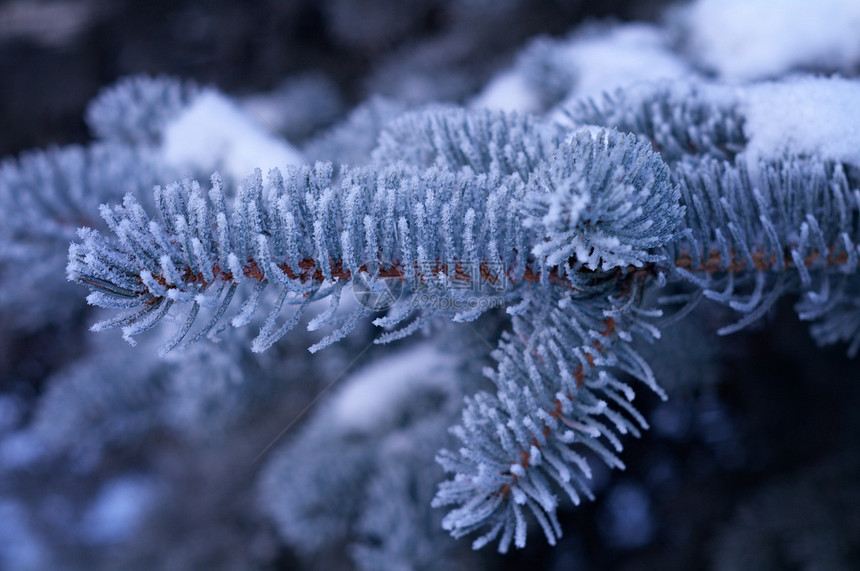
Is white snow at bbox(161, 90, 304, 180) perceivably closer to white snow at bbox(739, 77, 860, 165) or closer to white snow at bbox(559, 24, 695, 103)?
white snow at bbox(559, 24, 695, 103)

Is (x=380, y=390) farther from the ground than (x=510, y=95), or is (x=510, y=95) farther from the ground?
(x=510, y=95)

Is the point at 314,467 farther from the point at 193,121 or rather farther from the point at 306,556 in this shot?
the point at 193,121

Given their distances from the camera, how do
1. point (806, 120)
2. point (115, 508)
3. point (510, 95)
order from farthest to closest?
1. point (115, 508)
2. point (510, 95)
3. point (806, 120)

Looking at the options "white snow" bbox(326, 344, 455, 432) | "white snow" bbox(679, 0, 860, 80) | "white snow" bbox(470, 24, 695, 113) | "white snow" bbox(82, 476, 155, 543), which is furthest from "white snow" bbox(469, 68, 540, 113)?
"white snow" bbox(82, 476, 155, 543)

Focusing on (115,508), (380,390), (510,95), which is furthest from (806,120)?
(115,508)

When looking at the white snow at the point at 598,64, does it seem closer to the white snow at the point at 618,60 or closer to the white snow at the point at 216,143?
the white snow at the point at 618,60

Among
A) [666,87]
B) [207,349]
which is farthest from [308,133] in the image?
[666,87]

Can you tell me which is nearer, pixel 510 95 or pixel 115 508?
pixel 510 95

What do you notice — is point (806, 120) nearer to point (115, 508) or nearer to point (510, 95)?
point (510, 95)
